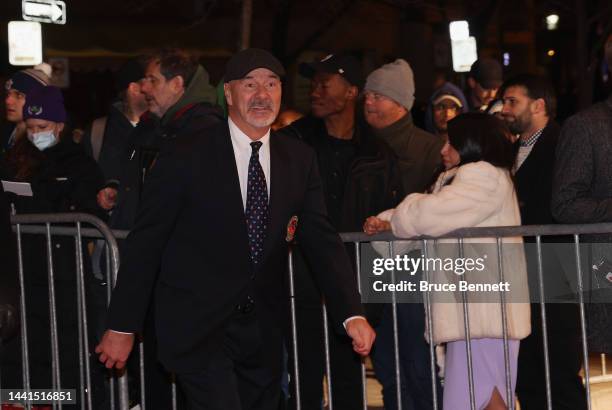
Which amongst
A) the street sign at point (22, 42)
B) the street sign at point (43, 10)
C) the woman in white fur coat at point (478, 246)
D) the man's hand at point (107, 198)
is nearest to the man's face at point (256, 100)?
the woman in white fur coat at point (478, 246)

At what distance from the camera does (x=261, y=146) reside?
5.59 meters

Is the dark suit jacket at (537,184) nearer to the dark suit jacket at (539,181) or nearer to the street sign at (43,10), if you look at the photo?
the dark suit jacket at (539,181)

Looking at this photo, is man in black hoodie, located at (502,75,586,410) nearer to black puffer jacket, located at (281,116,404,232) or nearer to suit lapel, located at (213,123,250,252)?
black puffer jacket, located at (281,116,404,232)

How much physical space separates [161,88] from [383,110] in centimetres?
146

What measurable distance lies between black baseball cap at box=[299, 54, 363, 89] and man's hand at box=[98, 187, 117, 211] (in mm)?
1450

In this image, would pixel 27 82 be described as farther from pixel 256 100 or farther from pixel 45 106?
pixel 256 100

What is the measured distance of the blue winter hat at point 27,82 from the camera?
8.38 m

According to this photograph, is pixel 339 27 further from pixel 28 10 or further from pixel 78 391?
pixel 78 391

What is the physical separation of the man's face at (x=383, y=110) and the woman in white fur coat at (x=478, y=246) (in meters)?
1.36

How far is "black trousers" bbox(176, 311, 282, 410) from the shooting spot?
17.8ft

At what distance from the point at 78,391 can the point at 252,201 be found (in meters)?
2.41

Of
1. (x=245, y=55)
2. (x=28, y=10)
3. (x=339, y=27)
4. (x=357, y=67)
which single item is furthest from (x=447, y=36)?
(x=245, y=55)

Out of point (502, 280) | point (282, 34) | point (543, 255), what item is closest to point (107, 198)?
point (502, 280)
